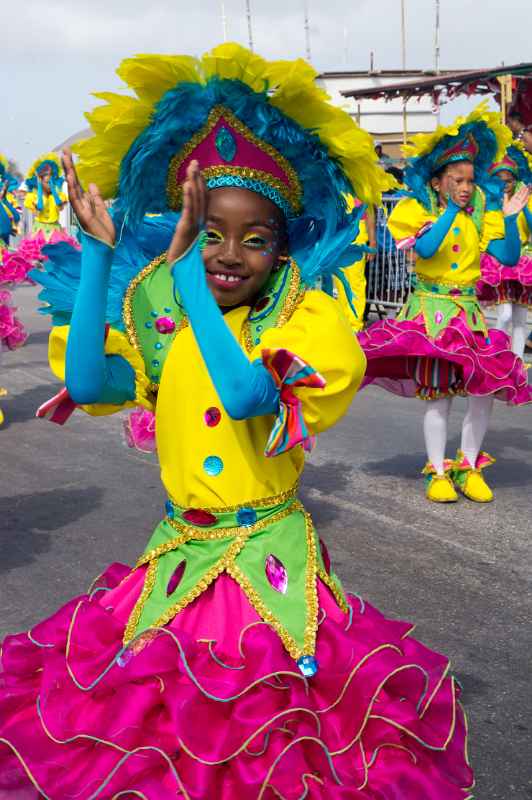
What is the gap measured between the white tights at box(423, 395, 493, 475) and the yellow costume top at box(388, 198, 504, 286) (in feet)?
2.56

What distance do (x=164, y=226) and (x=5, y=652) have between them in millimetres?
1241

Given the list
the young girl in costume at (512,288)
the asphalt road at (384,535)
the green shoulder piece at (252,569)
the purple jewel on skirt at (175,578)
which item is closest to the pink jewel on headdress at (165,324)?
the green shoulder piece at (252,569)

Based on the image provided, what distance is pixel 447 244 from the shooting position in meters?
6.26

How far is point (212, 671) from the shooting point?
228 centimetres

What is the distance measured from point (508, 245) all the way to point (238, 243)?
430 centimetres

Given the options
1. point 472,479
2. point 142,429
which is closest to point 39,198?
point 472,479

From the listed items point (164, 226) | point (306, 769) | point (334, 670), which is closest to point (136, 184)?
point (164, 226)

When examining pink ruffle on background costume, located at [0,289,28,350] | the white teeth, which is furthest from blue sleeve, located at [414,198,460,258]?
pink ruffle on background costume, located at [0,289,28,350]

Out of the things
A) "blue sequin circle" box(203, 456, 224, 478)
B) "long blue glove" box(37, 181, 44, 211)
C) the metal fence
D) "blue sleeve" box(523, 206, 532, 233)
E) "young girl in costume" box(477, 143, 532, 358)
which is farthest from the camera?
"long blue glove" box(37, 181, 44, 211)

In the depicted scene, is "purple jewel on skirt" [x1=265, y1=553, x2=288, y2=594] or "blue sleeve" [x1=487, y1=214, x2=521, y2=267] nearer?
"purple jewel on skirt" [x1=265, y1=553, x2=288, y2=594]

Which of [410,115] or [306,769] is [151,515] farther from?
[410,115]

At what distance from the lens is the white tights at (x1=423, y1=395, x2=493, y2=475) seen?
21.0 ft

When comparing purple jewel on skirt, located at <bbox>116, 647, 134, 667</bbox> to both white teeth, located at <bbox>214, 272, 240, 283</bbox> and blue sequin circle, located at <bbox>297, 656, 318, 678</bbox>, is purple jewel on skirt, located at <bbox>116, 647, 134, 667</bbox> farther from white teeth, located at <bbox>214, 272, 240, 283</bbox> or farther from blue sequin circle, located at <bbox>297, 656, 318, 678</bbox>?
white teeth, located at <bbox>214, 272, 240, 283</bbox>

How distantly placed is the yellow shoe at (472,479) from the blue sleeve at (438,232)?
1.35 metres
